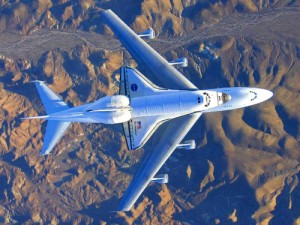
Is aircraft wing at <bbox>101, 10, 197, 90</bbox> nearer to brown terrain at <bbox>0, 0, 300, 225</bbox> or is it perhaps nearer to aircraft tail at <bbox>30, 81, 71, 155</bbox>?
brown terrain at <bbox>0, 0, 300, 225</bbox>

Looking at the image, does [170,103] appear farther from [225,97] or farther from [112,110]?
[112,110]

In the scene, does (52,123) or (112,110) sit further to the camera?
(52,123)

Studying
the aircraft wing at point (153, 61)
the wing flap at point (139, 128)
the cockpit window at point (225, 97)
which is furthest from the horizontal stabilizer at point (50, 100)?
the cockpit window at point (225, 97)

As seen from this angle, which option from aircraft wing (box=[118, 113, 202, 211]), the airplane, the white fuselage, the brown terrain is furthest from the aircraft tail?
aircraft wing (box=[118, 113, 202, 211])

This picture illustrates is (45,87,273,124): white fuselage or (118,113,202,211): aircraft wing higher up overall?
(45,87,273,124): white fuselage

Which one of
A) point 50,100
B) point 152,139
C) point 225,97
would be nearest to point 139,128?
point 152,139

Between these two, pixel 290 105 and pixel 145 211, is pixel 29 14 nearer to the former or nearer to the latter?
pixel 145 211
